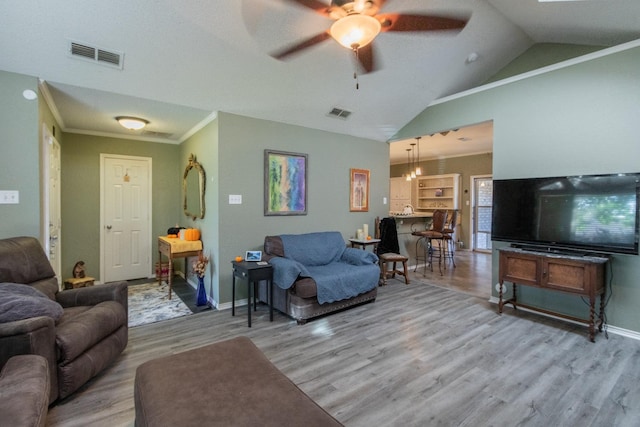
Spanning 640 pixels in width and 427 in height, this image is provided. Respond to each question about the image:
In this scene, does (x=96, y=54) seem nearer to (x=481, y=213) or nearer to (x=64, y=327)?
(x=64, y=327)

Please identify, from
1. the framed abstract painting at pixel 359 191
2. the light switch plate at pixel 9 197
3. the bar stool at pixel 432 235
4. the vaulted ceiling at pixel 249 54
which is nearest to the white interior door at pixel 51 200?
the light switch plate at pixel 9 197

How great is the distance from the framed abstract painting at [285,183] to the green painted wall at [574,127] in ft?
8.19

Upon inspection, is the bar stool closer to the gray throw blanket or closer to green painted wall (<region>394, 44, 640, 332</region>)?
green painted wall (<region>394, 44, 640, 332</region>)

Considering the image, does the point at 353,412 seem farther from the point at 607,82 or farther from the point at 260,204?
the point at 607,82

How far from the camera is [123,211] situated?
500 centimetres

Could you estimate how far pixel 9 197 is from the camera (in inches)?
108

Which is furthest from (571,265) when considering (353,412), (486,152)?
(486,152)

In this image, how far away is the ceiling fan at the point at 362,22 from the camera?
1.90 meters

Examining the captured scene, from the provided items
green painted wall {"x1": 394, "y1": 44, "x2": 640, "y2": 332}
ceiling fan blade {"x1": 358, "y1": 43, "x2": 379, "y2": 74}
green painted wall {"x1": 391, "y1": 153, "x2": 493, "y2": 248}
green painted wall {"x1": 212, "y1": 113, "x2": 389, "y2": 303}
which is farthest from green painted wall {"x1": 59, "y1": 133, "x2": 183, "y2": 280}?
green painted wall {"x1": 391, "y1": 153, "x2": 493, "y2": 248}

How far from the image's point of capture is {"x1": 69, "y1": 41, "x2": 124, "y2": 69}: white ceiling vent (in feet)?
8.29

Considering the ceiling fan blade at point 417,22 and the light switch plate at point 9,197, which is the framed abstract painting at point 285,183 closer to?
the ceiling fan blade at point 417,22

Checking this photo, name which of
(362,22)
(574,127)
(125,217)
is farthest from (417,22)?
(125,217)

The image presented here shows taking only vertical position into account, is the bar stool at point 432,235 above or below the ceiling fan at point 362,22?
below

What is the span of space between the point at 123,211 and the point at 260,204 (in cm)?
262
